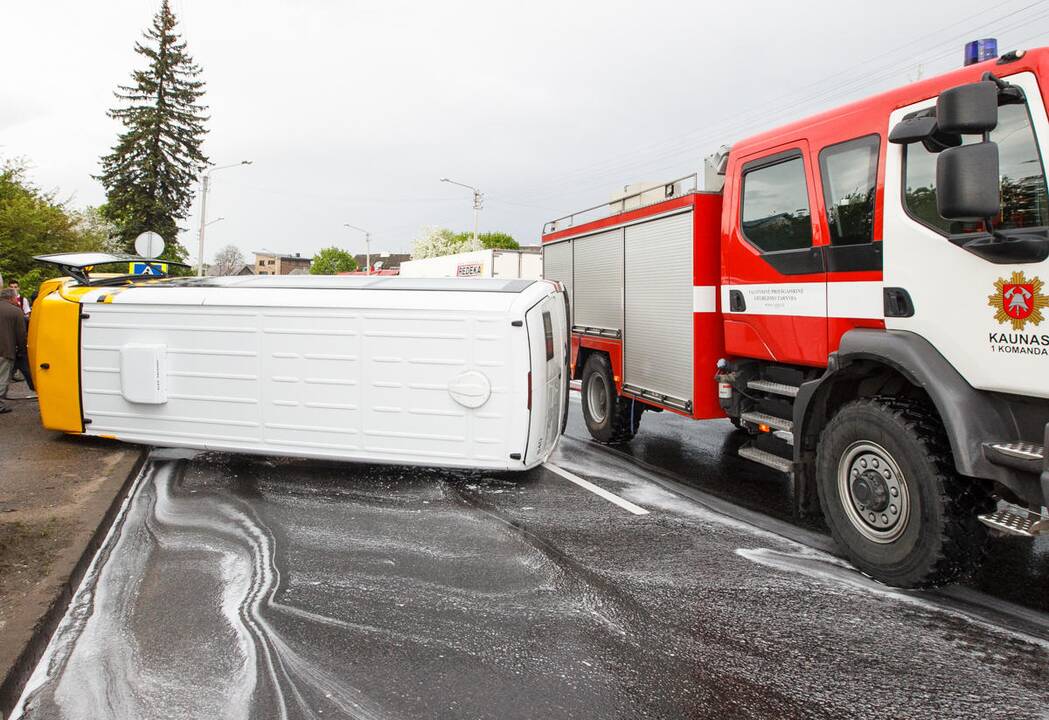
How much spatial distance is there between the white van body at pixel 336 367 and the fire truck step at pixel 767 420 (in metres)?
1.70

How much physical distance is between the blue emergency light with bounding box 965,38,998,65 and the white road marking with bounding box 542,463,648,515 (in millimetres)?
3670

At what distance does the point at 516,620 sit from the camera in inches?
149

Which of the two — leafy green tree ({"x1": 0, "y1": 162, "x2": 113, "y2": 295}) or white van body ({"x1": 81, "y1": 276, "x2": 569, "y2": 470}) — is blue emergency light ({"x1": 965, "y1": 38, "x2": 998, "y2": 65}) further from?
leafy green tree ({"x1": 0, "y1": 162, "x2": 113, "y2": 295})

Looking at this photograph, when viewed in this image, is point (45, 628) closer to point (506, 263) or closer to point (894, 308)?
point (894, 308)

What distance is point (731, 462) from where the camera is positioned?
7.54m

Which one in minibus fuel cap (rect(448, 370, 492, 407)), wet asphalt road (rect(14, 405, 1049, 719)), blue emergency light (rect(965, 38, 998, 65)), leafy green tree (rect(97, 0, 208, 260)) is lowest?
wet asphalt road (rect(14, 405, 1049, 719))

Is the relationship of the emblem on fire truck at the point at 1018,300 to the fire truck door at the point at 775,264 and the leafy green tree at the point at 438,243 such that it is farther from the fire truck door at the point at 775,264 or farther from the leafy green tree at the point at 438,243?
the leafy green tree at the point at 438,243

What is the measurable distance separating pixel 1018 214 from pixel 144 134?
43.4 meters

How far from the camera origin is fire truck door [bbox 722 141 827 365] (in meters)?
4.93

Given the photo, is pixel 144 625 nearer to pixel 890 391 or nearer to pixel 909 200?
pixel 890 391

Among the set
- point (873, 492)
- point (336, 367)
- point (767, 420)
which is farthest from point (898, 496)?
point (336, 367)

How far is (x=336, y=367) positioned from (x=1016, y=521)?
4.95 m

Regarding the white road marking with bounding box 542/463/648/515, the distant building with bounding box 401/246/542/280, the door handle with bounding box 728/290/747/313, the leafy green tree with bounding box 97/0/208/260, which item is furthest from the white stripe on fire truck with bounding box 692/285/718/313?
the leafy green tree with bounding box 97/0/208/260

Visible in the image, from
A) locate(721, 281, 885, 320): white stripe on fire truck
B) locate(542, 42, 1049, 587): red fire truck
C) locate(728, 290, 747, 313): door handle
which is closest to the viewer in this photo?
locate(542, 42, 1049, 587): red fire truck
